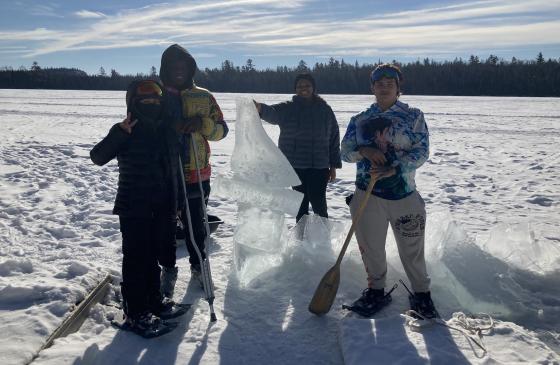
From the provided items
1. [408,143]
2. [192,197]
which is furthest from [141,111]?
[408,143]

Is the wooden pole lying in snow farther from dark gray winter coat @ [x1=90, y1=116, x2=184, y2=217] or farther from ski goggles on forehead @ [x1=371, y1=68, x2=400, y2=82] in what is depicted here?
ski goggles on forehead @ [x1=371, y1=68, x2=400, y2=82]

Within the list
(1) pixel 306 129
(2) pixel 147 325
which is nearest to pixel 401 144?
(1) pixel 306 129

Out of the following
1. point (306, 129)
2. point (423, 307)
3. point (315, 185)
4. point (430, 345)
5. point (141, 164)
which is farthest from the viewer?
point (315, 185)

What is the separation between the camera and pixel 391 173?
3.00 meters

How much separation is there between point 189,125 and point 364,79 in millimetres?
46257

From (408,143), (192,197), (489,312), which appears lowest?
(489,312)

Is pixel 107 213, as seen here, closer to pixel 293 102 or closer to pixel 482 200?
pixel 293 102

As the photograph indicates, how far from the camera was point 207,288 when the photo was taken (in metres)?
3.21

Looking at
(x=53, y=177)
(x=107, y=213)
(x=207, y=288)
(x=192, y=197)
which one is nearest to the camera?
(x=207, y=288)

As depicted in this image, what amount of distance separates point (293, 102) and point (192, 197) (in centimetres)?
153

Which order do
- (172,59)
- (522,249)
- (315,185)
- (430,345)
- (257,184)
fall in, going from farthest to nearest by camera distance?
(315,185)
(522,249)
(257,184)
(172,59)
(430,345)

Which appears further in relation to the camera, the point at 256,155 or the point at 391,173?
the point at 256,155

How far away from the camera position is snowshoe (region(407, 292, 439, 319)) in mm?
3141

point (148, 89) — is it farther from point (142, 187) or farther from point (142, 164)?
point (142, 187)
